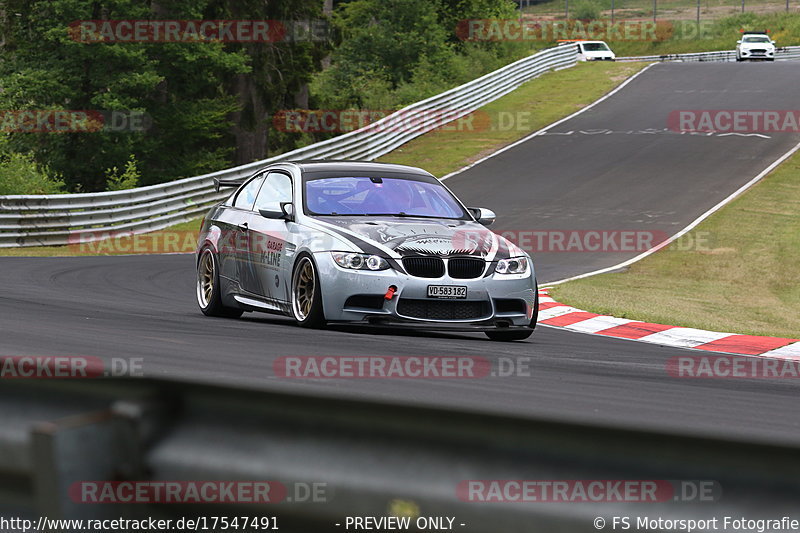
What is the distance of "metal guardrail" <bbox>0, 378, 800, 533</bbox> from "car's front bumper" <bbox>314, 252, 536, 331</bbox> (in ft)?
20.7

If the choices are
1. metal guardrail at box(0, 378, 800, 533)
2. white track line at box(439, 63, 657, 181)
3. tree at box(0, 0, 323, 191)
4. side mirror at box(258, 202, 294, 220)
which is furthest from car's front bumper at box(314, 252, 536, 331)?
tree at box(0, 0, 323, 191)

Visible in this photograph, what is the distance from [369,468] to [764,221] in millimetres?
21379

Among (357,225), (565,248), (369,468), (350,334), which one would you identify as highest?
(369,468)

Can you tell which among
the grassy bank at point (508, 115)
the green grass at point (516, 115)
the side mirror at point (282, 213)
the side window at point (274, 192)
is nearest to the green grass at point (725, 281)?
the side window at point (274, 192)

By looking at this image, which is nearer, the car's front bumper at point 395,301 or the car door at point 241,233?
the car's front bumper at point 395,301

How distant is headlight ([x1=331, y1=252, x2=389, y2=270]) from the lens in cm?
920

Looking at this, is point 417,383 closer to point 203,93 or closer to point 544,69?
point 203,93

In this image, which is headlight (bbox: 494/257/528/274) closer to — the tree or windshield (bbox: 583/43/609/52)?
the tree

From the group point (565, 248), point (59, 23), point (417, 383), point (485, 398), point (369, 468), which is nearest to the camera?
point (369, 468)

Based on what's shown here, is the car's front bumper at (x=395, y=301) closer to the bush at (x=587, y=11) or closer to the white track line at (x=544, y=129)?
the white track line at (x=544, y=129)

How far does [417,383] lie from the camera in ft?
22.3

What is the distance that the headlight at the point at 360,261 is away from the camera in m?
9.20

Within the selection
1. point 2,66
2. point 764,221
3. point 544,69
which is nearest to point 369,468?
point 764,221

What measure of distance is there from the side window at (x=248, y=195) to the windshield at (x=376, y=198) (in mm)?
876
